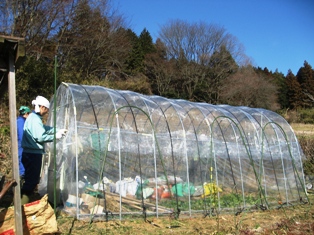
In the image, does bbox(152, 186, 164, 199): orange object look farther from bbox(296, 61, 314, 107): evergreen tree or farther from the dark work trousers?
bbox(296, 61, 314, 107): evergreen tree

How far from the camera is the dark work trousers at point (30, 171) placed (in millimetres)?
5043

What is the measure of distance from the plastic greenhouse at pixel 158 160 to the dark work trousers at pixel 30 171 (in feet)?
1.02

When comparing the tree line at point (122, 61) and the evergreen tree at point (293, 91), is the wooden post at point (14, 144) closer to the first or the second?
the tree line at point (122, 61)

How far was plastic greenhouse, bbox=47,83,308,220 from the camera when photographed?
5.91 metres

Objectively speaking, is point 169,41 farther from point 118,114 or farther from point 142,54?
point 118,114

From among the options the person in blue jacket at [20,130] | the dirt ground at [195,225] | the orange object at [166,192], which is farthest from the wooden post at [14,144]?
the orange object at [166,192]

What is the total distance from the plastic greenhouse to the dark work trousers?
310 mm

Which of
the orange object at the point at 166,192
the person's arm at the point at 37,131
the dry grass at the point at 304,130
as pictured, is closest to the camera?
the person's arm at the point at 37,131

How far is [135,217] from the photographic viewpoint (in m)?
5.98

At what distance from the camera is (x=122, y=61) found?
853 inches

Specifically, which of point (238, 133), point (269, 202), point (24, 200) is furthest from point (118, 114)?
point (269, 202)

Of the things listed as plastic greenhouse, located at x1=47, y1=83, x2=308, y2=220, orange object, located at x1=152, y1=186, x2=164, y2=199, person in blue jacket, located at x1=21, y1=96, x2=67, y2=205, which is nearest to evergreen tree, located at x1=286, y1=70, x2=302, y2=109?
plastic greenhouse, located at x1=47, y1=83, x2=308, y2=220

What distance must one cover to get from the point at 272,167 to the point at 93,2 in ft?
44.8

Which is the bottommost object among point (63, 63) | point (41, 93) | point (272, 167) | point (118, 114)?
point (272, 167)
